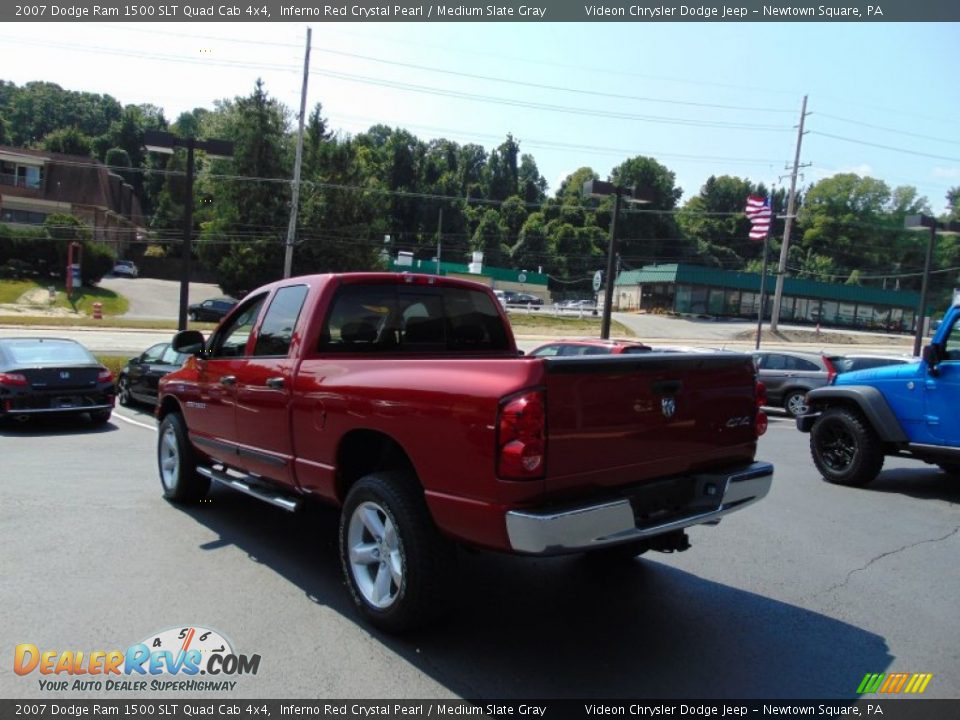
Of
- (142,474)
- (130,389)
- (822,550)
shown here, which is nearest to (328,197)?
(130,389)

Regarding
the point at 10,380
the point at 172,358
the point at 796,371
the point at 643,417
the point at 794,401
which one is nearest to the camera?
the point at 643,417

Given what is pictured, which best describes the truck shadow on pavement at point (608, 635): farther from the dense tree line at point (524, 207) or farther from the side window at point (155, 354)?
the dense tree line at point (524, 207)

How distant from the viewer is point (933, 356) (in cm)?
797

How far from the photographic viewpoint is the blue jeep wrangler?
7922 millimetres

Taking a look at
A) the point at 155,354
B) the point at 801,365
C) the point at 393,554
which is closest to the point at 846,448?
the point at 393,554

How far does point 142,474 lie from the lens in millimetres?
8070

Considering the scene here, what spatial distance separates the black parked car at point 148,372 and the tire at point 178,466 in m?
6.45

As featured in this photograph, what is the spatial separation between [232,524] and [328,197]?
5141 centimetres

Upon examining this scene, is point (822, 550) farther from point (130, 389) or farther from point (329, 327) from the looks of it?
point (130, 389)

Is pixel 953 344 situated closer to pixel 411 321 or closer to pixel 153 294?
pixel 411 321

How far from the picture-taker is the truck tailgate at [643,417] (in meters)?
3.42

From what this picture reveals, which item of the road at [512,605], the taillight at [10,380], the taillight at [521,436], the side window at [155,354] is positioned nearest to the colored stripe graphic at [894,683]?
the road at [512,605]

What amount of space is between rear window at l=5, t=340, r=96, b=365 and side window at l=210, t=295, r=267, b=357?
22.9 ft

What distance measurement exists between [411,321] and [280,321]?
37.1 inches
